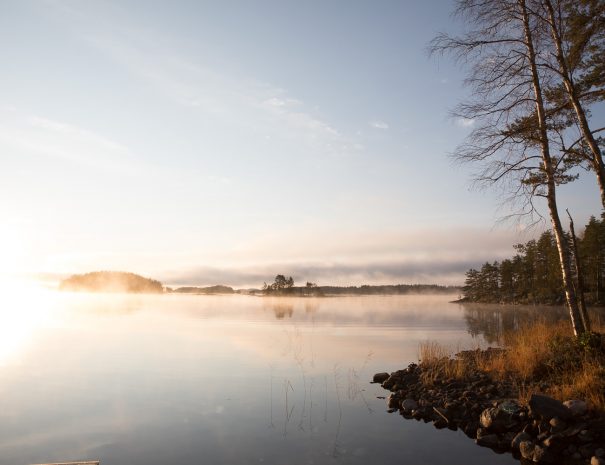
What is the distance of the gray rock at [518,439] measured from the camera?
31.8 ft

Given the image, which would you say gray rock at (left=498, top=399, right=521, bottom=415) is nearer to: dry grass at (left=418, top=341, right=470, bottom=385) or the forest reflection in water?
dry grass at (left=418, top=341, right=470, bottom=385)

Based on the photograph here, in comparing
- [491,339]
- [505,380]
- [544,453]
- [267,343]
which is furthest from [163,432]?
[491,339]

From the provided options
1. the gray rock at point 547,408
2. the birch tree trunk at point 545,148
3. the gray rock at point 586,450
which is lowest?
the gray rock at point 586,450

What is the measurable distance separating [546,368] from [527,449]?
558 centimetres

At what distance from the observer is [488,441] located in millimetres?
10219

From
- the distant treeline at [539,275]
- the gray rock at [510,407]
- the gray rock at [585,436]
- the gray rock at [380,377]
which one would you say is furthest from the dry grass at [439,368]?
the distant treeline at [539,275]

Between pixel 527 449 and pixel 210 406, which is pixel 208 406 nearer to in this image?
pixel 210 406

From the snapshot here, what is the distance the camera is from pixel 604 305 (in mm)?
68312

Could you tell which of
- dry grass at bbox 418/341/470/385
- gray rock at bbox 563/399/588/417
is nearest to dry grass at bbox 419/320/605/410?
dry grass at bbox 418/341/470/385

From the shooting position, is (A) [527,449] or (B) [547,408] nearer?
(A) [527,449]

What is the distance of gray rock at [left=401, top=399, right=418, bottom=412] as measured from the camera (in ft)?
42.8

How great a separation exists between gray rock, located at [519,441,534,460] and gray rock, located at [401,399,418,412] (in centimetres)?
391

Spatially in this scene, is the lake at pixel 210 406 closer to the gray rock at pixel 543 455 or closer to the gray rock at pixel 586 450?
the gray rock at pixel 543 455

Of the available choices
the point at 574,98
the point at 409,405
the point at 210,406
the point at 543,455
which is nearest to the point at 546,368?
the point at 409,405
